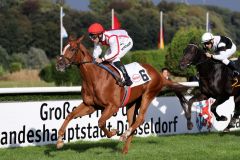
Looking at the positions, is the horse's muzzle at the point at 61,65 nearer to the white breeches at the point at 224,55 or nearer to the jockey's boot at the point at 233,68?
the white breeches at the point at 224,55

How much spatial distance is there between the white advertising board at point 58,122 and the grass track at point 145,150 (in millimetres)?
274

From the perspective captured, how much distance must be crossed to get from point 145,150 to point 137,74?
3.30 ft

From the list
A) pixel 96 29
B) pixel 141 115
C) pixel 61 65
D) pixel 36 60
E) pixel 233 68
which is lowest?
pixel 36 60

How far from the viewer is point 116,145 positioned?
8703 millimetres

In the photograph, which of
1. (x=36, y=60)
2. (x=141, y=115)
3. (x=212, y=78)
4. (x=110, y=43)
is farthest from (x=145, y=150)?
(x=36, y=60)

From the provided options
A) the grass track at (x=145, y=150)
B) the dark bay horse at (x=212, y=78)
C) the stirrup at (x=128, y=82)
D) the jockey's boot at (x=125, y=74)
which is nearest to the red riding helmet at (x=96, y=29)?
Answer: the jockey's boot at (x=125, y=74)

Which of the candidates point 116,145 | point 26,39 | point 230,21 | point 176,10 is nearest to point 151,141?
point 116,145

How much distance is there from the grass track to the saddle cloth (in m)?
0.90

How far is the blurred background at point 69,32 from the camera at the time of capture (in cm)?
3064

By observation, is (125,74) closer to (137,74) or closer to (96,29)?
(137,74)

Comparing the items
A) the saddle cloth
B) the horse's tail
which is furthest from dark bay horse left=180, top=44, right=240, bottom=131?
the saddle cloth

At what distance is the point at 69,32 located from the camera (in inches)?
1293

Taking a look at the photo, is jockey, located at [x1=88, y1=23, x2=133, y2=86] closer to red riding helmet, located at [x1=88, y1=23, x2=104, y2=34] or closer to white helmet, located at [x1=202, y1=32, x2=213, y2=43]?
red riding helmet, located at [x1=88, y1=23, x2=104, y2=34]

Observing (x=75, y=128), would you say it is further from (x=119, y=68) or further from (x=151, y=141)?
(x=119, y=68)
